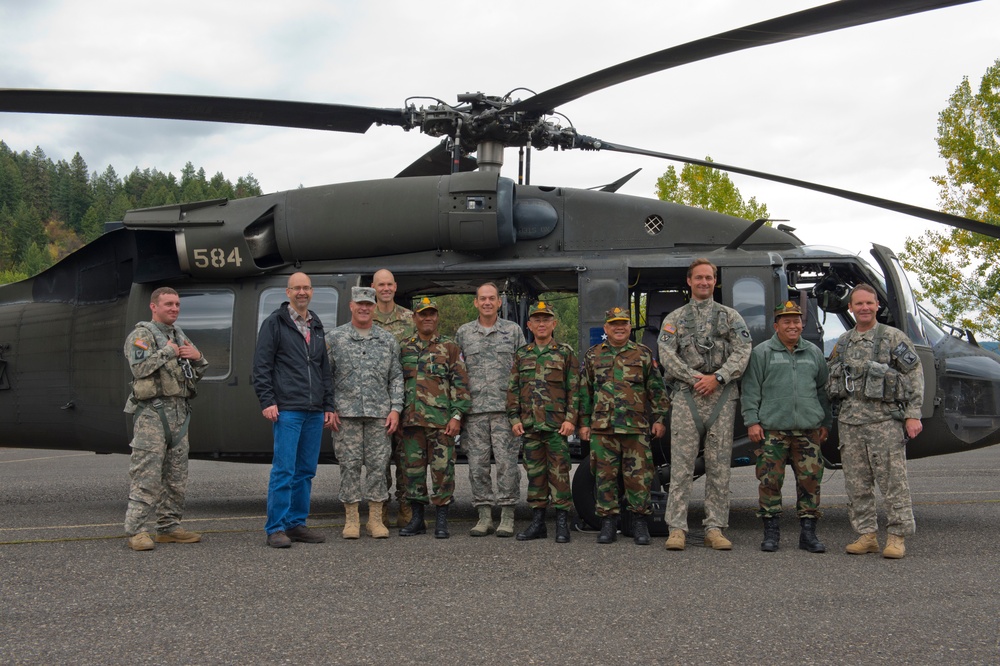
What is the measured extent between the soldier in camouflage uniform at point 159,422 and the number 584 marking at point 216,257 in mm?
1201

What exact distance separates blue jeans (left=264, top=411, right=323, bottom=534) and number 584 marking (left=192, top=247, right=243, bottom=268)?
196 centimetres

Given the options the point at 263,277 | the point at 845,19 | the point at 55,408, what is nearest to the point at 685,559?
the point at 845,19

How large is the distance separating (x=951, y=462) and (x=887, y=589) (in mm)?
11161

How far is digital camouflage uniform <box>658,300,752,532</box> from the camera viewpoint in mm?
6305

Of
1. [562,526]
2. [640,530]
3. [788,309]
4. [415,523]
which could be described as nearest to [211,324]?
[415,523]

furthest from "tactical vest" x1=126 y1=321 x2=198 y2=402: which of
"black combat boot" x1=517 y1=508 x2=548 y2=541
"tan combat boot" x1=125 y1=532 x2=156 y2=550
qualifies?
"black combat boot" x1=517 y1=508 x2=548 y2=541

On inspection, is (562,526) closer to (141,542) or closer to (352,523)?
(352,523)

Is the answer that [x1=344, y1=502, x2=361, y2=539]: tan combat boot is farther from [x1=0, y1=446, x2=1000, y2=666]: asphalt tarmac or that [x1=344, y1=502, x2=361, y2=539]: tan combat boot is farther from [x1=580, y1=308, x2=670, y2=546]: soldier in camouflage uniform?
[x1=580, y1=308, x2=670, y2=546]: soldier in camouflage uniform

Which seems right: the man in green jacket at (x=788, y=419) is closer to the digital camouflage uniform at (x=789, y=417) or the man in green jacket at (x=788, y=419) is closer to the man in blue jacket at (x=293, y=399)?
the digital camouflage uniform at (x=789, y=417)

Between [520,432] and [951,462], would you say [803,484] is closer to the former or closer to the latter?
[520,432]

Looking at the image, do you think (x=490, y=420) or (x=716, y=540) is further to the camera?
(x=490, y=420)

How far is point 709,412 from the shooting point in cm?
635

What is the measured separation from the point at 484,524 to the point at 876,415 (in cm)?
293

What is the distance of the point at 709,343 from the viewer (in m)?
6.36
